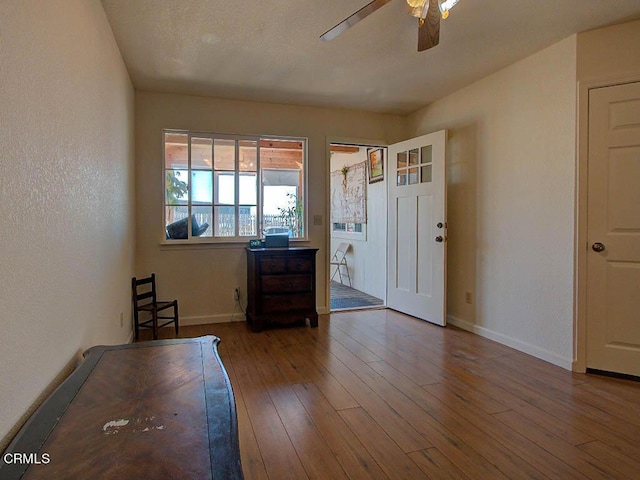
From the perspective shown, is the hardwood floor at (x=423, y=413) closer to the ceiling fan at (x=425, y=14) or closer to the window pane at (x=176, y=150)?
the window pane at (x=176, y=150)

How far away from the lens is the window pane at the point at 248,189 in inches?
165

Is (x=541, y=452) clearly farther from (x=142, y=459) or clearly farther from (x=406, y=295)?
(x=406, y=295)

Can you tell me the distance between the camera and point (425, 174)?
13.4ft

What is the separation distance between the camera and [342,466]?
1687 millimetres

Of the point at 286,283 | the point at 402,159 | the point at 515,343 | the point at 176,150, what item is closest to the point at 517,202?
the point at 515,343

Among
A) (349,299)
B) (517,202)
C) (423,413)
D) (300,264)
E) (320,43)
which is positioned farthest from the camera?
(349,299)

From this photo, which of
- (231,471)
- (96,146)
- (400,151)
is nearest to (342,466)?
(231,471)

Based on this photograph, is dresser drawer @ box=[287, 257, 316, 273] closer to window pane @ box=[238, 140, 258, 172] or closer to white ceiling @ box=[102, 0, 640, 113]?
window pane @ box=[238, 140, 258, 172]

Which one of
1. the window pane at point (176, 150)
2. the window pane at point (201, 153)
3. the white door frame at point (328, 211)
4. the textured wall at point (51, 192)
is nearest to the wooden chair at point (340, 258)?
the white door frame at point (328, 211)

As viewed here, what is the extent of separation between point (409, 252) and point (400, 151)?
1171 millimetres

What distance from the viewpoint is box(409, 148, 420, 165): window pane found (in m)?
4.18

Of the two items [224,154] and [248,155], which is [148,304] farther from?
[248,155]

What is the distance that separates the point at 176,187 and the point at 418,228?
2602 millimetres

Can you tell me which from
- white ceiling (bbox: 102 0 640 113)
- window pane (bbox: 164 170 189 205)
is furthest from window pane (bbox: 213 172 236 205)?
white ceiling (bbox: 102 0 640 113)
